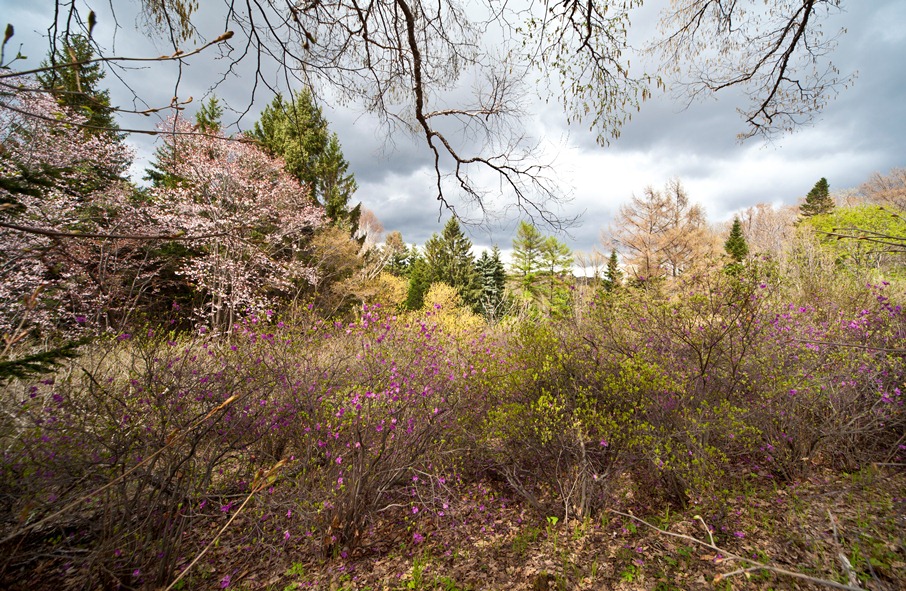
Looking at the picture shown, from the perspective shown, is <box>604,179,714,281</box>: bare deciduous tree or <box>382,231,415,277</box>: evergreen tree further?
<box>382,231,415,277</box>: evergreen tree

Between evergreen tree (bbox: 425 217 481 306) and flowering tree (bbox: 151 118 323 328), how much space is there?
9.19 meters

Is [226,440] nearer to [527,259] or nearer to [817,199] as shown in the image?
[527,259]

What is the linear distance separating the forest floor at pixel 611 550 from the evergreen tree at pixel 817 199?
106 ft

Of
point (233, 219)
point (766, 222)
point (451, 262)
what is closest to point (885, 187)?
point (766, 222)

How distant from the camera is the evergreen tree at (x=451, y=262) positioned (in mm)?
21922

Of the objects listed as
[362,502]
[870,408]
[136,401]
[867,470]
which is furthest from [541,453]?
[136,401]

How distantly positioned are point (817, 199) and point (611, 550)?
127 ft

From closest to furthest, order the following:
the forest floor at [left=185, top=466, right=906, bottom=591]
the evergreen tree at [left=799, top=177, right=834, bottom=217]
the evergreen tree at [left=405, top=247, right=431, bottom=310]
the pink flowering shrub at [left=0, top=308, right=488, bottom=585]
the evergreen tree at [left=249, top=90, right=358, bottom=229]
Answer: the pink flowering shrub at [left=0, top=308, right=488, bottom=585], the forest floor at [left=185, top=466, right=906, bottom=591], the evergreen tree at [left=249, top=90, right=358, bottom=229], the evergreen tree at [left=405, top=247, right=431, bottom=310], the evergreen tree at [left=799, top=177, right=834, bottom=217]

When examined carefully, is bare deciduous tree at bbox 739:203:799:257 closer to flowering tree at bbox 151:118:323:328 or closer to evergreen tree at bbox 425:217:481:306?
evergreen tree at bbox 425:217:481:306

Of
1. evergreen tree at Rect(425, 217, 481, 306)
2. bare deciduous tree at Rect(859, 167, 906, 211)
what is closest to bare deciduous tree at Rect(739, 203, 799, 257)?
bare deciduous tree at Rect(859, 167, 906, 211)

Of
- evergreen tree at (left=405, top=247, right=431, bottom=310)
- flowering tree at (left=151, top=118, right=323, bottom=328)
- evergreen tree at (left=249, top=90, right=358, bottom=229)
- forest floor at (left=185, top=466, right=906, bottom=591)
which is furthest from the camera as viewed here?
evergreen tree at (left=405, top=247, right=431, bottom=310)

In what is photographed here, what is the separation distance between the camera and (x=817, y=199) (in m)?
A: 28.0

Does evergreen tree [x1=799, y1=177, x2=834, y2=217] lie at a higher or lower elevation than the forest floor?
higher

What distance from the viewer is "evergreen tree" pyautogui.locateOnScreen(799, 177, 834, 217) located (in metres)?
25.9
